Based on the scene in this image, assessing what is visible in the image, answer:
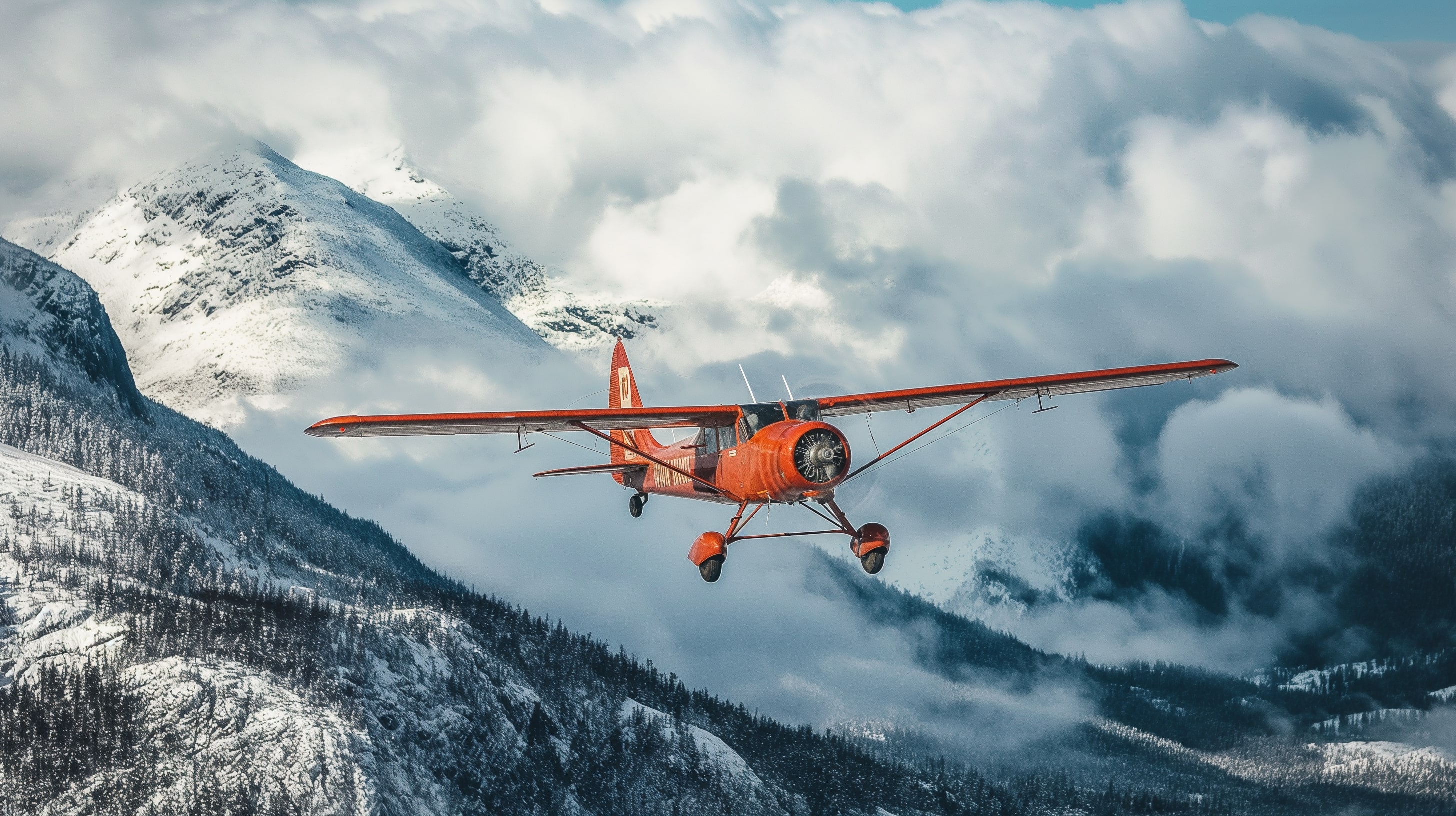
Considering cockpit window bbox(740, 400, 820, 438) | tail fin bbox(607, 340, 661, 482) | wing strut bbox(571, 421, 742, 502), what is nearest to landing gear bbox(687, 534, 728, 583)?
wing strut bbox(571, 421, 742, 502)

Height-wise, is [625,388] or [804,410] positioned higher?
[625,388]

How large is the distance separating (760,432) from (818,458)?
4.01m

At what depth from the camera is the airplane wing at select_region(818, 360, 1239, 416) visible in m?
61.2

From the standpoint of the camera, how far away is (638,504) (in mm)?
70812

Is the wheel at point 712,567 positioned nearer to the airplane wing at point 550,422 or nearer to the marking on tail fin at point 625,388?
the airplane wing at point 550,422

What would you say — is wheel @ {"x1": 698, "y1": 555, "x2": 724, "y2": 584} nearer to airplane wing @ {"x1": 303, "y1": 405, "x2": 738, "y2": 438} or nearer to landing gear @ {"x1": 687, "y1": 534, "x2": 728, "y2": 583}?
landing gear @ {"x1": 687, "y1": 534, "x2": 728, "y2": 583}

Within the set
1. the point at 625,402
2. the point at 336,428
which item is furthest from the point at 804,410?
the point at 625,402

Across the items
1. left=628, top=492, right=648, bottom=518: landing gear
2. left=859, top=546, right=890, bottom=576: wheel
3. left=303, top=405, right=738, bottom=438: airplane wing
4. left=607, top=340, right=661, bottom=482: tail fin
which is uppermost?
left=607, top=340, right=661, bottom=482: tail fin

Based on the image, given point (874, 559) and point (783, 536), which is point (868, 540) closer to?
point (874, 559)

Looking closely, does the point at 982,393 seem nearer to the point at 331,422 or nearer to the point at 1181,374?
the point at 1181,374

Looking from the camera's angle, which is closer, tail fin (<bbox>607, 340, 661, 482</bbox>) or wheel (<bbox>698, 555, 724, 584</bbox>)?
wheel (<bbox>698, 555, 724, 584</bbox>)

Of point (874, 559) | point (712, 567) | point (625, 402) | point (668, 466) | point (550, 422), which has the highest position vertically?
point (625, 402)

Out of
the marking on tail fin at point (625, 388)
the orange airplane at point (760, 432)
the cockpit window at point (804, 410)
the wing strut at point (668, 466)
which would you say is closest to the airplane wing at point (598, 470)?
the orange airplane at point (760, 432)

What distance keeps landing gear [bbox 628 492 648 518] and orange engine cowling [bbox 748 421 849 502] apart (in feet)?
54.8
